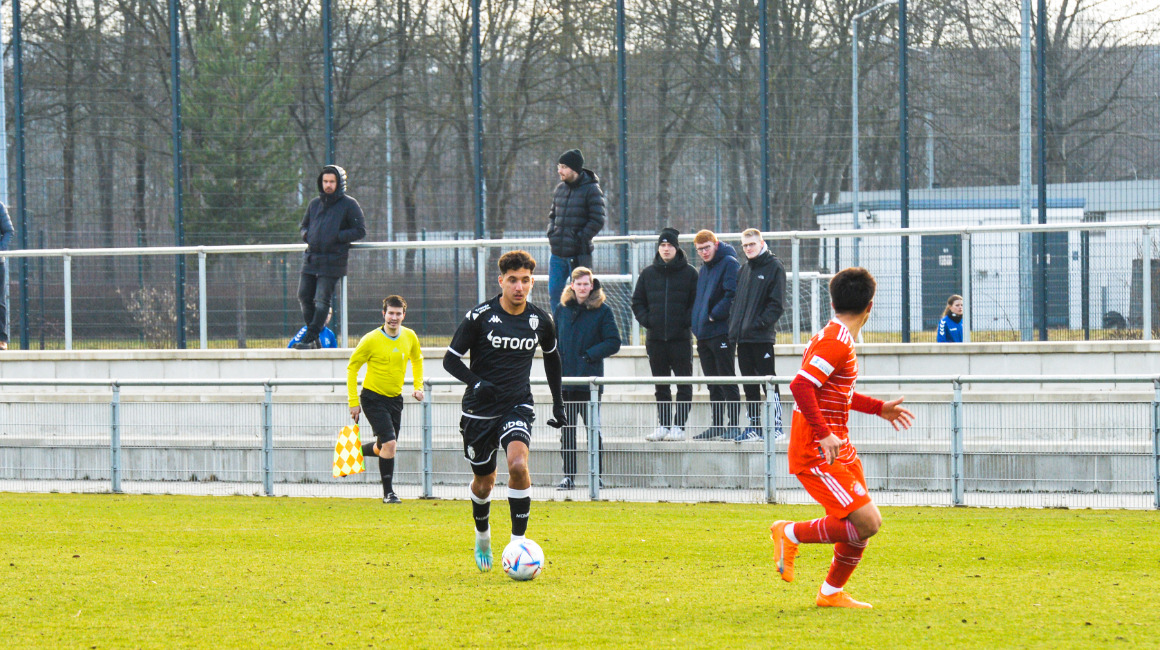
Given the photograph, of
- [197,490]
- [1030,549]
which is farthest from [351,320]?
[1030,549]

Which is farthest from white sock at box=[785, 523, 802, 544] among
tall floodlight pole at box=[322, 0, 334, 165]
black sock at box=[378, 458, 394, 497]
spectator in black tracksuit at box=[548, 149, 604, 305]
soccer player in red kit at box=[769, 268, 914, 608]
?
tall floodlight pole at box=[322, 0, 334, 165]

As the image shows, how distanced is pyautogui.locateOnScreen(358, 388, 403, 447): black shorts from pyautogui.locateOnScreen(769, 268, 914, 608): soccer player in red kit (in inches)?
235

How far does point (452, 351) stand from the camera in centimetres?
775

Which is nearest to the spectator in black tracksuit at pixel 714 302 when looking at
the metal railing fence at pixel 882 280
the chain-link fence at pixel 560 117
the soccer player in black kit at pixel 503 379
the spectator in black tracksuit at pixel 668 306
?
the spectator in black tracksuit at pixel 668 306

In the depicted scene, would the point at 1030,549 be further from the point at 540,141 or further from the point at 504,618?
the point at 540,141

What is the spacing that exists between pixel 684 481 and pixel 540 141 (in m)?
8.80

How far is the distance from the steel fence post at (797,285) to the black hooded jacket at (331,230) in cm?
467

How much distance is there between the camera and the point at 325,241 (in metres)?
15.0

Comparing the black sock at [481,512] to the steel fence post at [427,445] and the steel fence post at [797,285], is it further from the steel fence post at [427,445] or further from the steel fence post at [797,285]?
the steel fence post at [797,285]

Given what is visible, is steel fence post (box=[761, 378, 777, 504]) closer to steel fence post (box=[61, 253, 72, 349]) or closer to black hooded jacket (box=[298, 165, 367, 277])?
black hooded jacket (box=[298, 165, 367, 277])

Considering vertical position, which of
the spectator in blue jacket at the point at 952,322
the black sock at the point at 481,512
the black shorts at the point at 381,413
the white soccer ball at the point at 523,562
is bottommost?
the white soccer ball at the point at 523,562

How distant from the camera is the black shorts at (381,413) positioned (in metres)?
11.7

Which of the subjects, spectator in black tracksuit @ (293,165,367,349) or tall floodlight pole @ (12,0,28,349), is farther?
tall floodlight pole @ (12,0,28,349)

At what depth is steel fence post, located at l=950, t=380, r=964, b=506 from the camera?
11.0 m
